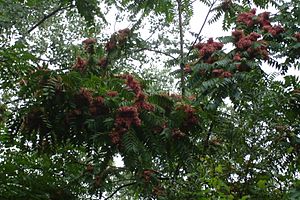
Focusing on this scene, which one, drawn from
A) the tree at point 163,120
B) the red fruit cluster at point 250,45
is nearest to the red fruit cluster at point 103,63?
the tree at point 163,120

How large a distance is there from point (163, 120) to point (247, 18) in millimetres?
1954

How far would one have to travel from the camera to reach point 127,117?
2.70 meters

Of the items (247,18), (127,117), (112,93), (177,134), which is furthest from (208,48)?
(127,117)

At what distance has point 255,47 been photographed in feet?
12.0

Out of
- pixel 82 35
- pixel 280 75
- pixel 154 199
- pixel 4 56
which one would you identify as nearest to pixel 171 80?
pixel 82 35

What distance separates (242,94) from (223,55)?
530mm

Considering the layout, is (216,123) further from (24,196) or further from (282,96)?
(24,196)

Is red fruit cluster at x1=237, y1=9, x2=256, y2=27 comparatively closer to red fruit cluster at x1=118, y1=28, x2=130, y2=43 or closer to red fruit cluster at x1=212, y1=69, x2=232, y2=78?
red fruit cluster at x1=212, y1=69, x2=232, y2=78

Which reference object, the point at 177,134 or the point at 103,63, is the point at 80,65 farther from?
the point at 177,134

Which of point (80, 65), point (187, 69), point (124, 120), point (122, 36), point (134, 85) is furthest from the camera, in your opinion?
point (187, 69)

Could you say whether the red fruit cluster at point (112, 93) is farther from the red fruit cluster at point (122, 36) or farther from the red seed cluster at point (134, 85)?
the red fruit cluster at point (122, 36)

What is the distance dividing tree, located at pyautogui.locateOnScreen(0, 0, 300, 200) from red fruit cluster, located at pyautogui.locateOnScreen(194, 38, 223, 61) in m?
0.01

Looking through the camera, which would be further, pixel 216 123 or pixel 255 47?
pixel 255 47

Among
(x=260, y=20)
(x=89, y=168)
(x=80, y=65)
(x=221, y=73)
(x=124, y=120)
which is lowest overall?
(x=124, y=120)
